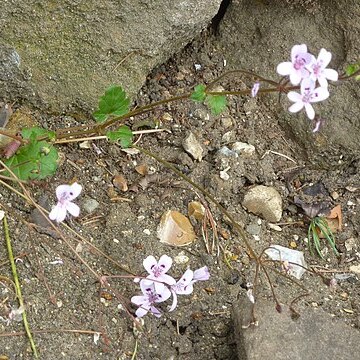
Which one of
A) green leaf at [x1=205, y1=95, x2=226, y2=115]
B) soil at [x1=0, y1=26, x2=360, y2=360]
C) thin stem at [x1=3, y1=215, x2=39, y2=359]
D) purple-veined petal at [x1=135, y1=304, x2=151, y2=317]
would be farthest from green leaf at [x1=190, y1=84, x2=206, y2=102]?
thin stem at [x1=3, y1=215, x2=39, y2=359]

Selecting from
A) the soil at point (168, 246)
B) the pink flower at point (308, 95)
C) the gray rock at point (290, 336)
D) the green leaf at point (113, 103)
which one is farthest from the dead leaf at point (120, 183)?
the pink flower at point (308, 95)

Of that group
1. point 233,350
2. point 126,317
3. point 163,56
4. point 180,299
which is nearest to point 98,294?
point 126,317

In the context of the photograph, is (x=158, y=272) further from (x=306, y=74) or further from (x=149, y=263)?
(x=306, y=74)

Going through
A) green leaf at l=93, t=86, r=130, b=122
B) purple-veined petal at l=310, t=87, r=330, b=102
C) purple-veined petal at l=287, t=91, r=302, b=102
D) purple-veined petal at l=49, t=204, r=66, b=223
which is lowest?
purple-veined petal at l=49, t=204, r=66, b=223

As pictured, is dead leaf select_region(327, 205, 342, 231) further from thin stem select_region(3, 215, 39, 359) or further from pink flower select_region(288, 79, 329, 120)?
thin stem select_region(3, 215, 39, 359)

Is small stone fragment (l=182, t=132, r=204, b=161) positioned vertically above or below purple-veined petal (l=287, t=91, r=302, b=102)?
below

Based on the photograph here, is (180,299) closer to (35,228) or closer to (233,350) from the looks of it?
(233,350)

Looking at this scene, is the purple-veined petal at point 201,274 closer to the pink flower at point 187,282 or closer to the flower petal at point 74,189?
the pink flower at point 187,282
